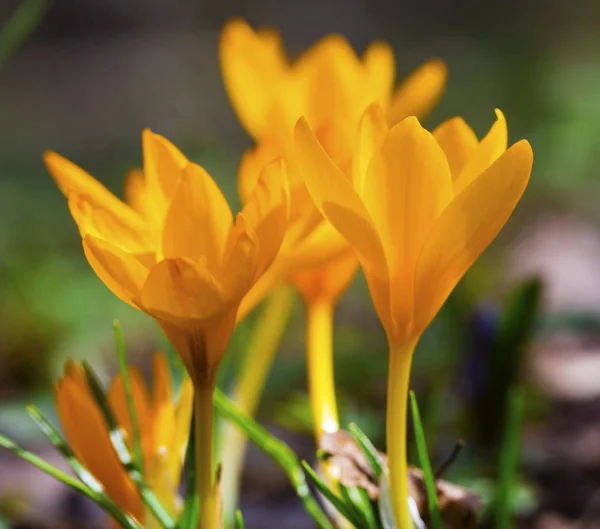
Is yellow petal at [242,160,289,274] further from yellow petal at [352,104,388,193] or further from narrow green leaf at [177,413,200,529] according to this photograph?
narrow green leaf at [177,413,200,529]

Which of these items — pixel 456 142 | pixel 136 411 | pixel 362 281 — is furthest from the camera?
pixel 362 281

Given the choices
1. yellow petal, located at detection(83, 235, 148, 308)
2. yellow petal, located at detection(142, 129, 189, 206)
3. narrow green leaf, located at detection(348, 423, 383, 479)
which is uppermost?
yellow petal, located at detection(142, 129, 189, 206)

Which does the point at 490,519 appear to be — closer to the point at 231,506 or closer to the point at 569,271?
the point at 231,506

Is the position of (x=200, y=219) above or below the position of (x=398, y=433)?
above

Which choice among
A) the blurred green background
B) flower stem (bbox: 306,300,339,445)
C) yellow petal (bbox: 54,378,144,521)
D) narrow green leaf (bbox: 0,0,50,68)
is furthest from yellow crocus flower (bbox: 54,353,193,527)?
narrow green leaf (bbox: 0,0,50,68)

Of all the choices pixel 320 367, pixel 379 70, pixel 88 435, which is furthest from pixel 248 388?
pixel 379 70

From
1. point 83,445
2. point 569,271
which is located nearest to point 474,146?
point 83,445

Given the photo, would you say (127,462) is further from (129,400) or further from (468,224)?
(468,224)
